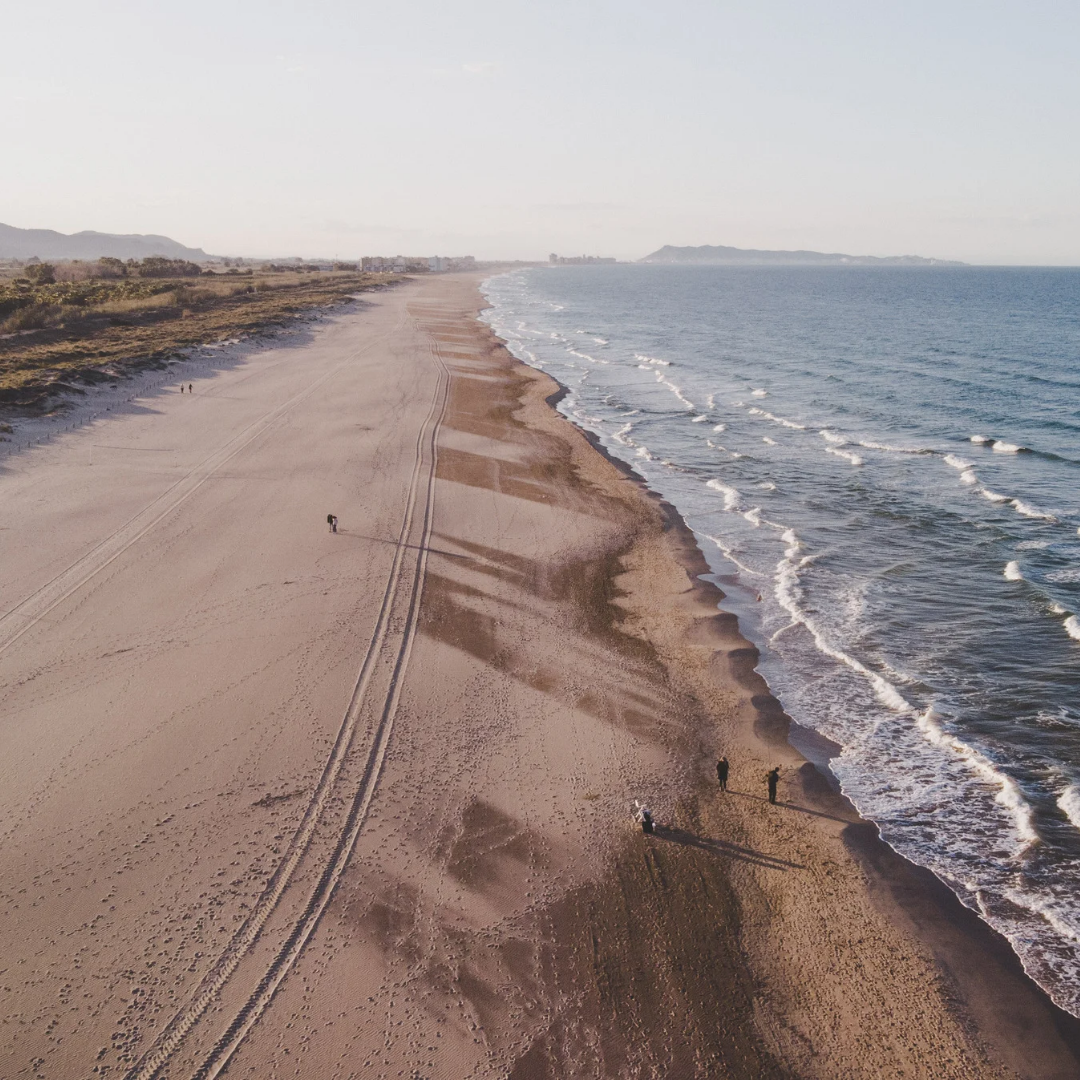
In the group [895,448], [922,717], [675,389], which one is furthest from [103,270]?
[922,717]

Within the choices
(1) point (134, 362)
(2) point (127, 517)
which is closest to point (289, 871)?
(2) point (127, 517)

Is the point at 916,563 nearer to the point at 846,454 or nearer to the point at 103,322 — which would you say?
the point at 846,454

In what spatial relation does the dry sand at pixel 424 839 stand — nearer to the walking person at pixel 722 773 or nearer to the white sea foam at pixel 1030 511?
the walking person at pixel 722 773

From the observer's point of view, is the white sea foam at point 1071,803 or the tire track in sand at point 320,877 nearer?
the tire track in sand at point 320,877

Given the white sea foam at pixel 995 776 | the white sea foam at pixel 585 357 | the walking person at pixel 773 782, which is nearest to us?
the white sea foam at pixel 995 776

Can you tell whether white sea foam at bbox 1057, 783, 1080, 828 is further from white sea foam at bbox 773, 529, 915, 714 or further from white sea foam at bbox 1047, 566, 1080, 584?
white sea foam at bbox 1047, 566, 1080, 584

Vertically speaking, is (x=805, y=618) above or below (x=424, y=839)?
above

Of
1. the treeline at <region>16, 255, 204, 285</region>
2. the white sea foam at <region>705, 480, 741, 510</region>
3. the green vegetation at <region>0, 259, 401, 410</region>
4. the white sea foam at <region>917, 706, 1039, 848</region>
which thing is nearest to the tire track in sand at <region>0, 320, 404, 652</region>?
the green vegetation at <region>0, 259, 401, 410</region>

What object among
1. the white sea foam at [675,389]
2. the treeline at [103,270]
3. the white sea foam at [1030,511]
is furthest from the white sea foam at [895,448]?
the treeline at [103,270]
